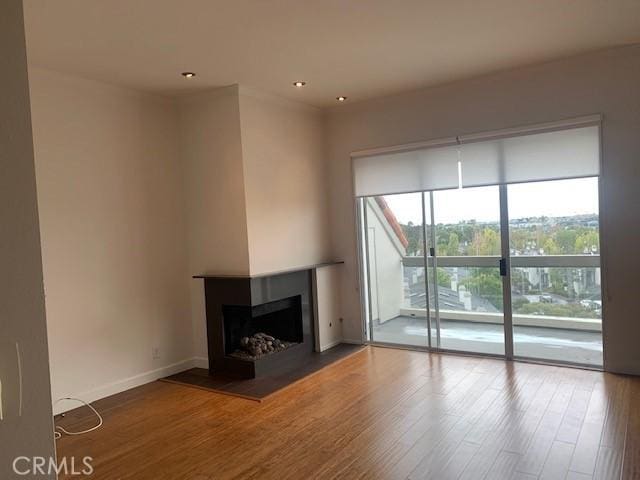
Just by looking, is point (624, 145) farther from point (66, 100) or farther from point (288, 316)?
point (66, 100)

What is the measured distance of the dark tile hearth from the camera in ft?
13.6

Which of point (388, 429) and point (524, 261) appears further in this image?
point (524, 261)

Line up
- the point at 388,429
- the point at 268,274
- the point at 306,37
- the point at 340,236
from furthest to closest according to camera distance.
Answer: the point at 340,236 < the point at 268,274 < the point at 306,37 < the point at 388,429

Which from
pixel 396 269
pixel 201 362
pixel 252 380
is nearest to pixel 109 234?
pixel 201 362

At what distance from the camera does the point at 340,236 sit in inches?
225

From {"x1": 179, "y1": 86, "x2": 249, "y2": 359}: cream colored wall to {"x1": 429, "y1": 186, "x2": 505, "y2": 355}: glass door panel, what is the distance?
215 cm

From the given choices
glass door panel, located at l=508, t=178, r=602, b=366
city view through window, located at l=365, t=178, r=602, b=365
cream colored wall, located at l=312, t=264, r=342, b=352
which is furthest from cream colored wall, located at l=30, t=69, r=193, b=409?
glass door panel, located at l=508, t=178, r=602, b=366

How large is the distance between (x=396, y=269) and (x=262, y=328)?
5.57ft

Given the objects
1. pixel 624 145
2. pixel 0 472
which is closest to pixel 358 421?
pixel 0 472

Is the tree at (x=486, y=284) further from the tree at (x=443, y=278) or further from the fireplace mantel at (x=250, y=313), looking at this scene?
the fireplace mantel at (x=250, y=313)

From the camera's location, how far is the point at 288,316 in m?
5.30

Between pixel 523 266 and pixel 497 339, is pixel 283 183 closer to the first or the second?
pixel 523 266

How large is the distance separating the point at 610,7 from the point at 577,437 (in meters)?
2.90

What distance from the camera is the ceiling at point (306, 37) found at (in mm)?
2975
